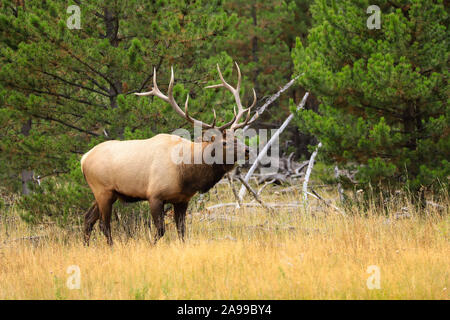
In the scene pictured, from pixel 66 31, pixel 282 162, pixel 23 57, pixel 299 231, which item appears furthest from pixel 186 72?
pixel 282 162

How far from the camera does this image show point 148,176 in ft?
19.3

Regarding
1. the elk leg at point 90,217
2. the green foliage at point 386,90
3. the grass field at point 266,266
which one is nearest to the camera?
the grass field at point 266,266

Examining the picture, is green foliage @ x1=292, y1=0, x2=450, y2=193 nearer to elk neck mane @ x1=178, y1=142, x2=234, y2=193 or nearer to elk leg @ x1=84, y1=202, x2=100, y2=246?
elk neck mane @ x1=178, y1=142, x2=234, y2=193

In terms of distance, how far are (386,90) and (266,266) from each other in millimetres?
3178

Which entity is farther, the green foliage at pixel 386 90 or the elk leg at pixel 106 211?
the green foliage at pixel 386 90

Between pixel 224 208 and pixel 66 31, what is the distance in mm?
4180

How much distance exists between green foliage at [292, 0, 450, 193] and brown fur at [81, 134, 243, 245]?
197 centimetres

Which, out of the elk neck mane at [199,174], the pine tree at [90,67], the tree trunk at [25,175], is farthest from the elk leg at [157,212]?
the tree trunk at [25,175]

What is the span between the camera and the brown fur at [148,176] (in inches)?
228

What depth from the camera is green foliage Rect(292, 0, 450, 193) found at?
241 inches

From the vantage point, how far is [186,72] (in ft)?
23.7

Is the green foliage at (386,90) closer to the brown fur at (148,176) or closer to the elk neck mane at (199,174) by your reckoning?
the elk neck mane at (199,174)
